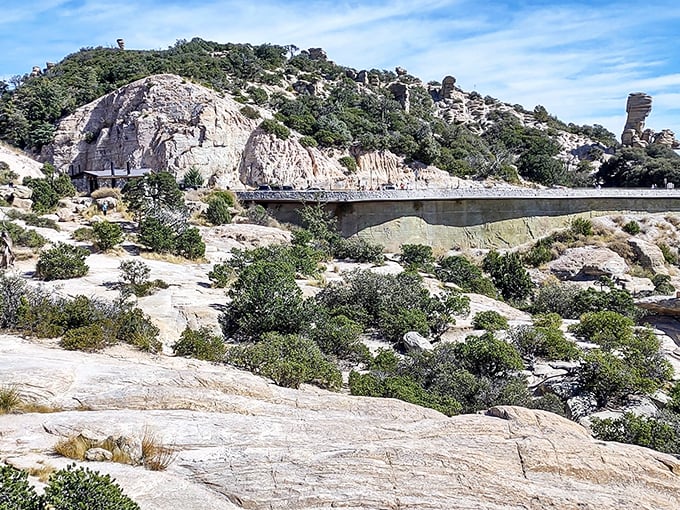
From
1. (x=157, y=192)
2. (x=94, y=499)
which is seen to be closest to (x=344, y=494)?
(x=94, y=499)

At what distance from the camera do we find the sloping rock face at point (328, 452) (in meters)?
6.47

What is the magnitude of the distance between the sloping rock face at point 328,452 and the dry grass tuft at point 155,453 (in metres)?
0.09

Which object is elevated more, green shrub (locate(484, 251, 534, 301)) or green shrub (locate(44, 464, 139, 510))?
green shrub (locate(44, 464, 139, 510))

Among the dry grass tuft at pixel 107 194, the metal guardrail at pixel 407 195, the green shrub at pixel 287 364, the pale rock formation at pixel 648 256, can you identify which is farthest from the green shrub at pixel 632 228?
the dry grass tuft at pixel 107 194

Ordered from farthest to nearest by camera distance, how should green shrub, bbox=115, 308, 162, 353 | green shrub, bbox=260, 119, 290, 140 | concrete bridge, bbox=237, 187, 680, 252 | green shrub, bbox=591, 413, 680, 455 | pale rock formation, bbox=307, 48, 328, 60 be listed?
pale rock formation, bbox=307, 48, 328, 60, green shrub, bbox=260, 119, 290, 140, concrete bridge, bbox=237, 187, 680, 252, green shrub, bbox=115, 308, 162, 353, green shrub, bbox=591, 413, 680, 455

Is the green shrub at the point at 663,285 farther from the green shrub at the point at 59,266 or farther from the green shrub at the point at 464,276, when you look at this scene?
the green shrub at the point at 59,266

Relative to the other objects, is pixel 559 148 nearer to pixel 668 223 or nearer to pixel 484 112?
pixel 484 112

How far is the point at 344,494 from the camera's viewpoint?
6.44 m

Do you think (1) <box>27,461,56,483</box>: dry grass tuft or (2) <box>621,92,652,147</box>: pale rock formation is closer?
(1) <box>27,461,56,483</box>: dry grass tuft

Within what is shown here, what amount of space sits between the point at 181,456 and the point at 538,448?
15.5ft

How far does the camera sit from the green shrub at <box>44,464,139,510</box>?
5.54 m

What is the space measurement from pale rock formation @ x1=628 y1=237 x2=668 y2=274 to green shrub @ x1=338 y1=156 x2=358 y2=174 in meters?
25.1

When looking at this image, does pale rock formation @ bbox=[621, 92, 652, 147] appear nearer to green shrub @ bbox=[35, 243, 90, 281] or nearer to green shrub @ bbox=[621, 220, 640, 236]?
green shrub @ bbox=[621, 220, 640, 236]

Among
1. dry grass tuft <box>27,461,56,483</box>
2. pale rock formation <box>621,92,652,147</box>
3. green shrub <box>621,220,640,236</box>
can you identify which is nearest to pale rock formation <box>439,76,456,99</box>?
pale rock formation <box>621,92,652,147</box>
